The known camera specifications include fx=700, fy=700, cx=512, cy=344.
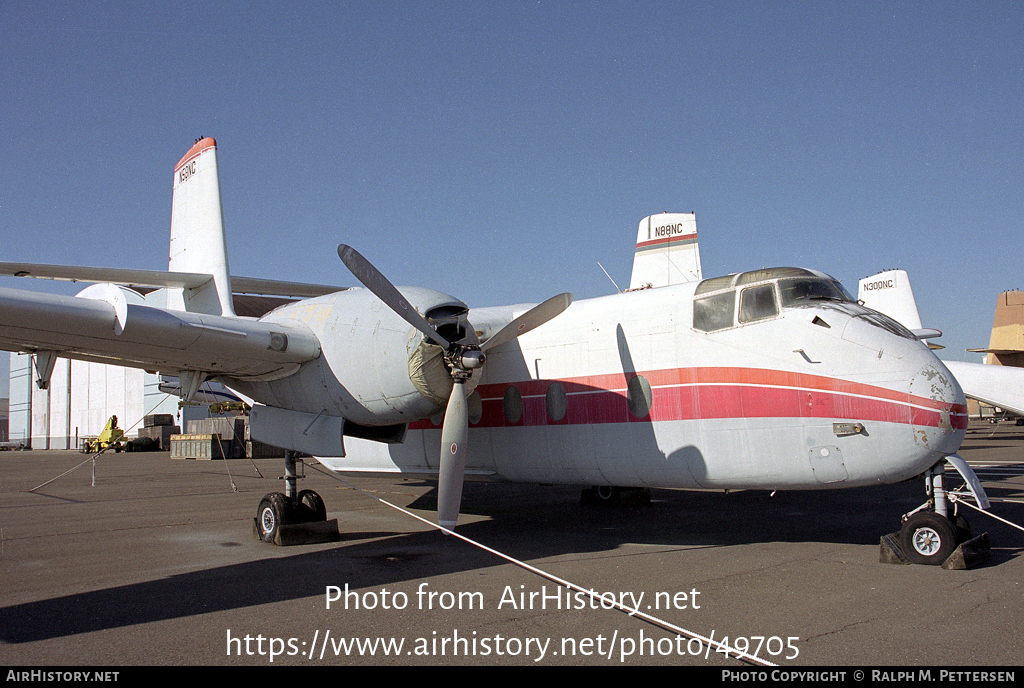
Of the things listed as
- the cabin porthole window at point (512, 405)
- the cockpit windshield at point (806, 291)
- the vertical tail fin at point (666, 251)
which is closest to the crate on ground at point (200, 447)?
the vertical tail fin at point (666, 251)

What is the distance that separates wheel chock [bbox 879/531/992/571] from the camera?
727cm

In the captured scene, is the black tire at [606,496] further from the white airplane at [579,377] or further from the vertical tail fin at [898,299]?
the vertical tail fin at [898,299]

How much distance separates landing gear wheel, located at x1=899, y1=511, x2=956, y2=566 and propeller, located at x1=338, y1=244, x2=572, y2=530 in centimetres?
468

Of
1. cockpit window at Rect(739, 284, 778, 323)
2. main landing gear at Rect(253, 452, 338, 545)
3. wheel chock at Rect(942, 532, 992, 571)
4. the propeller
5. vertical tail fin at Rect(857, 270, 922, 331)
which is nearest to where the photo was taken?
wheel chock at Rect(942, 532, 992, 571)

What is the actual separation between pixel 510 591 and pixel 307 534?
13.8 feet

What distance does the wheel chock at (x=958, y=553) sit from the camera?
7266 millimetres

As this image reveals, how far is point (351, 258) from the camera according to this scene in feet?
27.2

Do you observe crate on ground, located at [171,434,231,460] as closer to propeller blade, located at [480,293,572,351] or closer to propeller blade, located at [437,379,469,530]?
propeller blade, located at [437,379,469,530]

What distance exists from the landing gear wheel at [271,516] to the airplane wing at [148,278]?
4171mm

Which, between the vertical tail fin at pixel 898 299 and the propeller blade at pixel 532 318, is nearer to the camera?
the propeller blade at pixel 532 318

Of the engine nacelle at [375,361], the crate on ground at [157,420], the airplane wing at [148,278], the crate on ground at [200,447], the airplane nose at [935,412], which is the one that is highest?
the airplane wing at [148,278]

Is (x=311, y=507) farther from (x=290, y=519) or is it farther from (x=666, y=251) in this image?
(x=666, y=251)

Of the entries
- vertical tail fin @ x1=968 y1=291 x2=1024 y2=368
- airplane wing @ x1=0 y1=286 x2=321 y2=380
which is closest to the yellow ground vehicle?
airplane wing @ x1=0 y1=286 x2=321 y2=380

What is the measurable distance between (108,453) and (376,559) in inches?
1428
